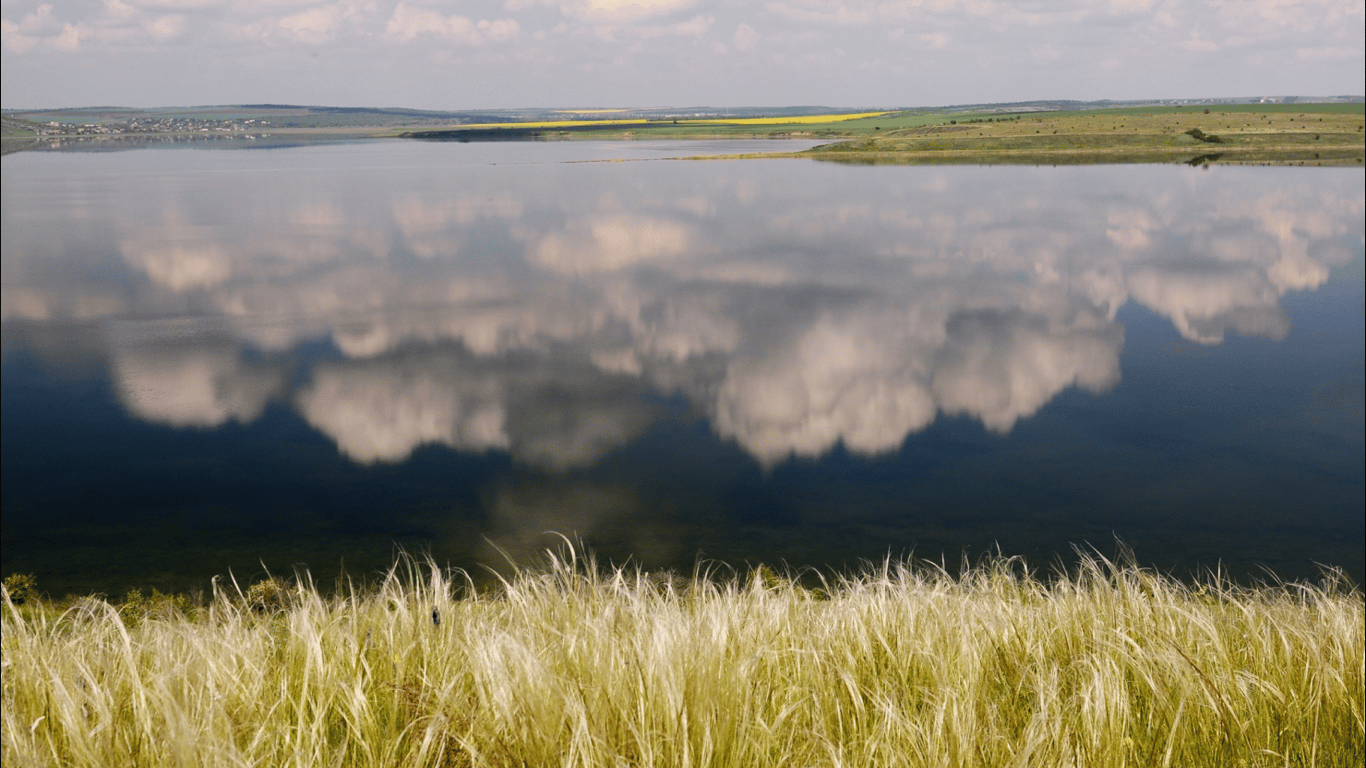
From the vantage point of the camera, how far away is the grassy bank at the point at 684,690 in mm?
3592

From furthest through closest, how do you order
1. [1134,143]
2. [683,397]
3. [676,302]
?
[1134,143] → [676,302] → [683,397]

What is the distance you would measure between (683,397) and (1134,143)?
10547 centimetres

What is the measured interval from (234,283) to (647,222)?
83.1ft

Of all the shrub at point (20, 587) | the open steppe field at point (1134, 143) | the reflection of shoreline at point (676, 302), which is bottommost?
the shrub at point (20, 587)

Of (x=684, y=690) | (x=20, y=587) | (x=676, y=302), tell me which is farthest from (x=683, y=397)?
(x=684, y=690)

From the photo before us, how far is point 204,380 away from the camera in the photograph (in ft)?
82.4

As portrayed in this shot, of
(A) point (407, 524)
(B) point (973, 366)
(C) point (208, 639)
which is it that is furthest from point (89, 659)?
(B) point (973, 366)

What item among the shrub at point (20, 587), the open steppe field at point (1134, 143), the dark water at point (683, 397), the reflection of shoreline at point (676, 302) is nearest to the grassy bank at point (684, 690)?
the dark water at point (683, 397)

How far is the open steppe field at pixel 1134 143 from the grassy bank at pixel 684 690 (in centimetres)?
10430

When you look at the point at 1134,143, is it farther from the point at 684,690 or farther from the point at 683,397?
the point at 684,690

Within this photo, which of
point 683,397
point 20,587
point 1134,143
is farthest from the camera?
point 1134,143

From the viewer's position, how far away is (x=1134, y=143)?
356 feet

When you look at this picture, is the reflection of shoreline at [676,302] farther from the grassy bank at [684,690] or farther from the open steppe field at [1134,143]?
the open steppe field at [1134,143]

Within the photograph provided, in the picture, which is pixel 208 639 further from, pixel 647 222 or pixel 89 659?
pixel 647 222
